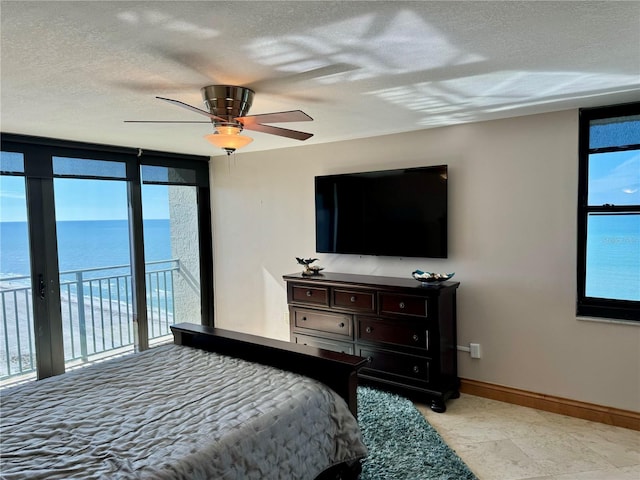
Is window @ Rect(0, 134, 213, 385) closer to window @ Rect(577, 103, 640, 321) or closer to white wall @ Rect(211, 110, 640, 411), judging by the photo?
white wall @ Rect(211, 110, 640, 411)

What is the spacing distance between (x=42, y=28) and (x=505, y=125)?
3.06 meters

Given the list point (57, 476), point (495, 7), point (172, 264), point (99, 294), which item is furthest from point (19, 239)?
point (495, 7)

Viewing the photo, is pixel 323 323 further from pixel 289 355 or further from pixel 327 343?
pixel 289 355

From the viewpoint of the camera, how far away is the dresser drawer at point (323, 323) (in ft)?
11.9

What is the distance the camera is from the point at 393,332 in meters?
3.36

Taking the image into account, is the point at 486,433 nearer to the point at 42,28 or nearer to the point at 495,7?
the point at 495,7

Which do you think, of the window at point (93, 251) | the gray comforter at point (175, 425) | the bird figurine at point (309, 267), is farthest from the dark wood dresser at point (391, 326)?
the window at point (93, 251)

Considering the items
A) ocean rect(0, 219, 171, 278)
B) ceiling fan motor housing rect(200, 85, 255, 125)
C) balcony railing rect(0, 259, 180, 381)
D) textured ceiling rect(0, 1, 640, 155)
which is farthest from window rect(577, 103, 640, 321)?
balcony railing rect(0, 259, 180, 381)

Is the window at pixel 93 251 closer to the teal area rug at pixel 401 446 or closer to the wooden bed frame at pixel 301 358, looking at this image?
the wooden bed frame at pixel 301 358

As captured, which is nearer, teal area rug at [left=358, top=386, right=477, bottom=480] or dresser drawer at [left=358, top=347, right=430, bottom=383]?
teal area rug at [left=358, top=386, right=477, bottom=480]

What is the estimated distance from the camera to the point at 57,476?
1443 mm

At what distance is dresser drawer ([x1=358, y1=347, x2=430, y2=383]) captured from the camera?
3238 mm

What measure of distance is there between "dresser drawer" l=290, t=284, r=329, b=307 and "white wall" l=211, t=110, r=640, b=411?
19.6 inches

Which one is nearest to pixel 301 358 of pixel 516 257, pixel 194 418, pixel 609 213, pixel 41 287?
pixel 194 418
